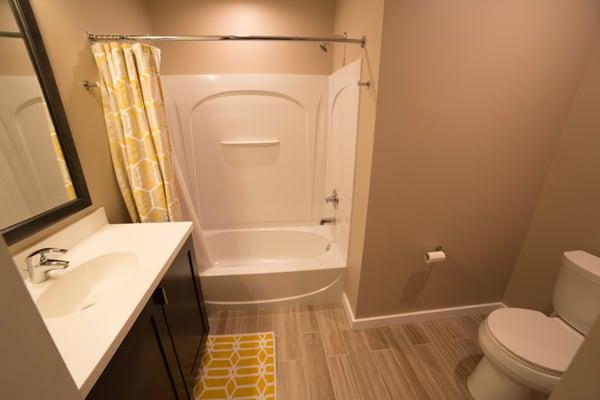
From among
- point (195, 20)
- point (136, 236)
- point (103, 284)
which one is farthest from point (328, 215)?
point (195, 20)

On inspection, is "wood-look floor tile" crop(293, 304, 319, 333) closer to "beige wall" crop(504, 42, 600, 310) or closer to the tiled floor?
the tiled floor

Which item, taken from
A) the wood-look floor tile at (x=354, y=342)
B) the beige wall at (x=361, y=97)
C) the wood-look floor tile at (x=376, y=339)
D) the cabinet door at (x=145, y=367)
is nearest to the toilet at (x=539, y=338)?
the wood-look floor tile at (x=376, y=339)

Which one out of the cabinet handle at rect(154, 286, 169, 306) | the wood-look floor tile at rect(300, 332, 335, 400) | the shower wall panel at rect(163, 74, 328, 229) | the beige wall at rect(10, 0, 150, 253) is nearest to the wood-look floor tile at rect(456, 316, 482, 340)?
the wood-look floor tile at rect(300, 332, 335, 400)

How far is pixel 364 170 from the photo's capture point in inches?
54.1

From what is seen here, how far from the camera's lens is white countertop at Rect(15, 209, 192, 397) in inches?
24.3

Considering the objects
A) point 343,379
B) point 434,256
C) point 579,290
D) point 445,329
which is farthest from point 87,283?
point 579,290

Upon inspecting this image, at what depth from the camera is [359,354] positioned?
1.54 m

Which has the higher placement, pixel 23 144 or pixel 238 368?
pixel 23 144

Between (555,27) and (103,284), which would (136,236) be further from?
(555,27)

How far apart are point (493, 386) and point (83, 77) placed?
104 inches

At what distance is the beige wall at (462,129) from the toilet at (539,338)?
1.33 ft

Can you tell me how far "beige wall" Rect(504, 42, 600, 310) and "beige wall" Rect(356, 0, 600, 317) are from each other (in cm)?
5

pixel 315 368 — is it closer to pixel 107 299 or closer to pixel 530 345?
pixel 530 345

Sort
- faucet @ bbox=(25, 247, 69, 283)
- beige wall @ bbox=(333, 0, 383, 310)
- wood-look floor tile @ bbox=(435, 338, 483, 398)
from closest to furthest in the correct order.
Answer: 1. faucet @ bbox=(25, 247, 69, 283)
2. beige wall @ bbox=(333, 0, 383, 310)
3. wood-look floor tile @ bbox=(435, 338, 483, 398)
